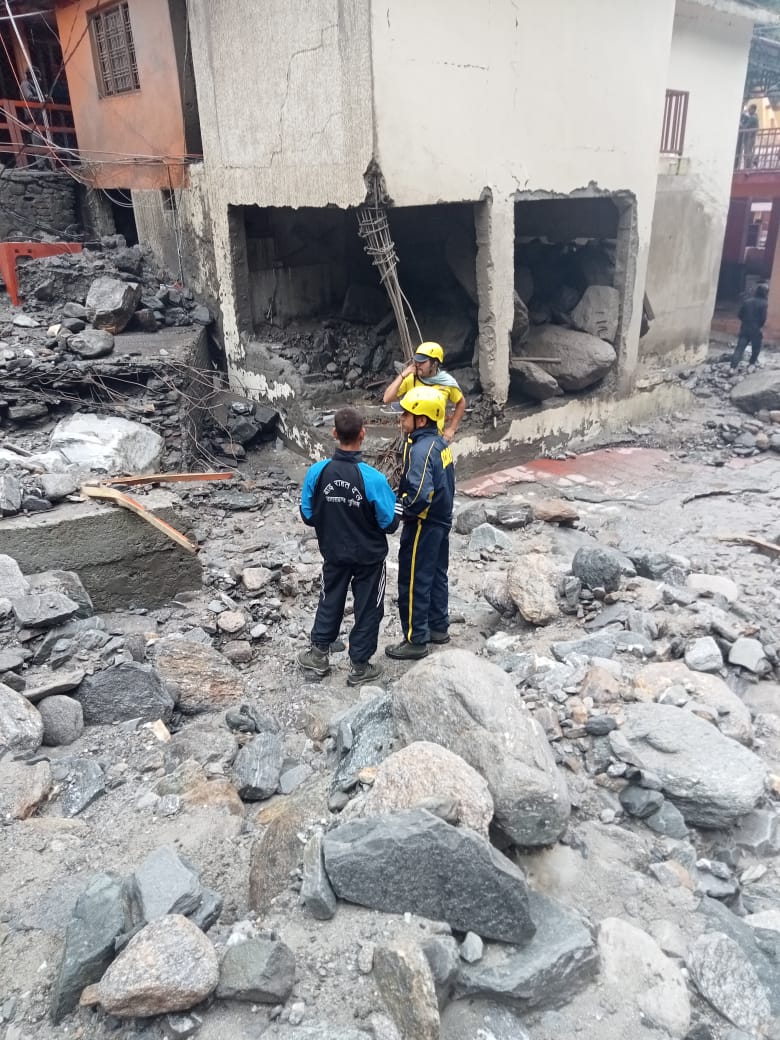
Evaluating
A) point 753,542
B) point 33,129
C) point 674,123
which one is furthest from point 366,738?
point 33,129

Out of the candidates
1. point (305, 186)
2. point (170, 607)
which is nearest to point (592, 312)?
point (305, 186)

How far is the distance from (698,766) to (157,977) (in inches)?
85.9

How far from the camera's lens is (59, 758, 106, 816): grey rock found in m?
3.13

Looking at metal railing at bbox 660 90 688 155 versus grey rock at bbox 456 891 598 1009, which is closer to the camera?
grey rock at bbox 456 891 598 1009

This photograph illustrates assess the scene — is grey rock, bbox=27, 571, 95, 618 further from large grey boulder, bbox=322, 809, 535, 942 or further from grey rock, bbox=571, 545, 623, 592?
grey rock, bbox=571, 545, 623, 592

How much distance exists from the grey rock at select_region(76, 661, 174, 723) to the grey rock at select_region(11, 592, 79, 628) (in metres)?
0.53

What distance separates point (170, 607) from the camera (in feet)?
17.6

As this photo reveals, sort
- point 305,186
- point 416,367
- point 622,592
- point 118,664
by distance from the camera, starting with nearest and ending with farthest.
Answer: point 118,664 → point 622,592 → point 416,367 → point 305,186

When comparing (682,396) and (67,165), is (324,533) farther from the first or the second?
(67,165)

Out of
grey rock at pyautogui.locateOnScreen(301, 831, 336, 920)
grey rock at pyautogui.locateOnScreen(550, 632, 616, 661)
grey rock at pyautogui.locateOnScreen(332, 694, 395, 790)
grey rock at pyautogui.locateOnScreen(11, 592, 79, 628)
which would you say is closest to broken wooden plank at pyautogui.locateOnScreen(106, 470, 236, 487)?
grey rock at pyautogui.locateOnScreen(11, 592, 79, 628)

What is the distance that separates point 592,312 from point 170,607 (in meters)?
7.22

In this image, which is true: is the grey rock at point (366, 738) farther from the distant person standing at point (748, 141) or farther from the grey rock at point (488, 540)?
the distant person standing at point (748, 141)

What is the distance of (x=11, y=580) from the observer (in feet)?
14.4

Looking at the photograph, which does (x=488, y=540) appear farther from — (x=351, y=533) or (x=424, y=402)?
(x=351, y=533)
